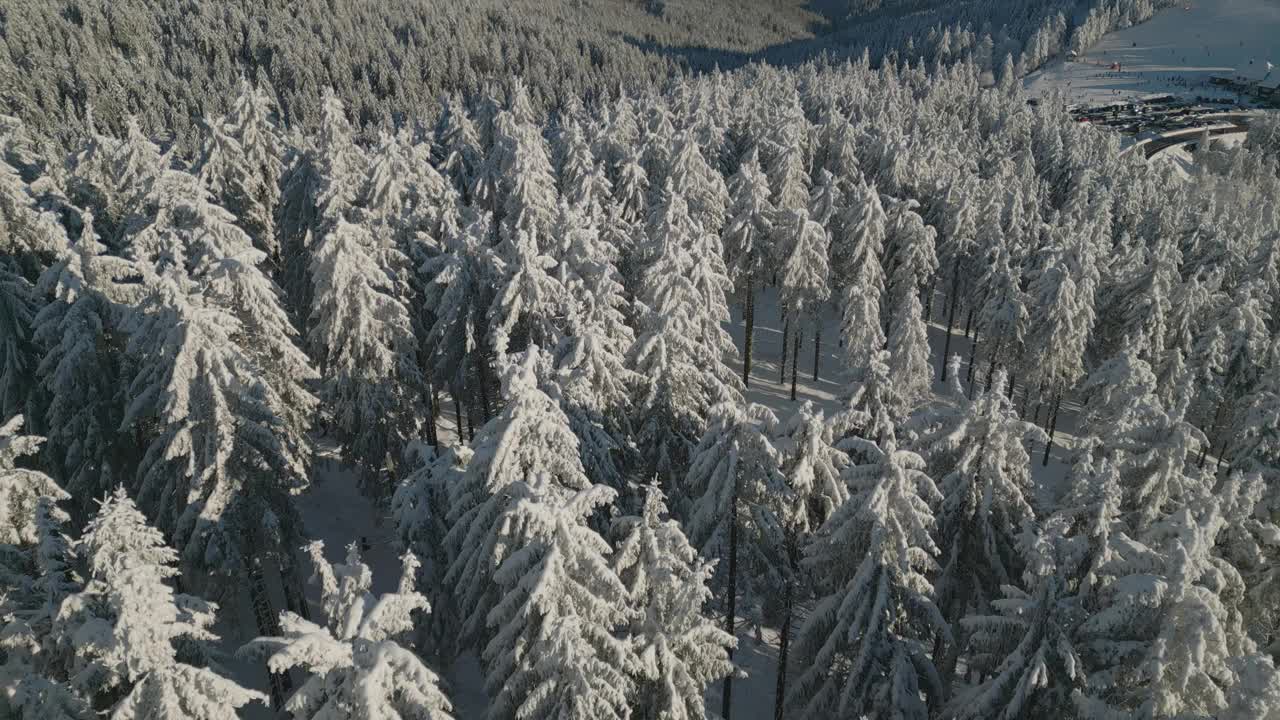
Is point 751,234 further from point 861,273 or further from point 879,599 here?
point 879,599

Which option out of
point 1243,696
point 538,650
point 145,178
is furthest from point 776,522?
point 145,178

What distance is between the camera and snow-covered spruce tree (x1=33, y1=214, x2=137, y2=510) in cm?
2125

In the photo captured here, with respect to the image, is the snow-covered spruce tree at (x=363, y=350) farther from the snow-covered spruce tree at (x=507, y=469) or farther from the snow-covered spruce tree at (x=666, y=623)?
the snow-covered spruce tree at (x=666, y=623)

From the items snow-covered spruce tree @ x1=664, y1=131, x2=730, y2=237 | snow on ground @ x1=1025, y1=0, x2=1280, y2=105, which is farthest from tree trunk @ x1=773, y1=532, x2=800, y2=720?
snow on ground @ x1=1025, y1=0, x2=1280, y2=105

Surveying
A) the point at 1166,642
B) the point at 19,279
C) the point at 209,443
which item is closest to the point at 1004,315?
the point at 1166,642

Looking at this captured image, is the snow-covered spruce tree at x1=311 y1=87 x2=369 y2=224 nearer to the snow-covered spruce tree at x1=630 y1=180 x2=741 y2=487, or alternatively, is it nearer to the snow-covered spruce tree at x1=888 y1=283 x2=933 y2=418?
the snow-covered spruce tree at x1=630 y1=180 x2=741 y2=487

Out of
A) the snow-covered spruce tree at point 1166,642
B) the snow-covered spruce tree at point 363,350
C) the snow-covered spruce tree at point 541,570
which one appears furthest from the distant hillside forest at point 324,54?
the snow-covered spruce tree at point 1166,642

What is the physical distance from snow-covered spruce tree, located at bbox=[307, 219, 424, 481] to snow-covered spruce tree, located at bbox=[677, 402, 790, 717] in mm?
11898

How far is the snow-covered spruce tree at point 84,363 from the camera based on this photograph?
2125 centimetres

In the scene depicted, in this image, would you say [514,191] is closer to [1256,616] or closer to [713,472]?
[713,472]

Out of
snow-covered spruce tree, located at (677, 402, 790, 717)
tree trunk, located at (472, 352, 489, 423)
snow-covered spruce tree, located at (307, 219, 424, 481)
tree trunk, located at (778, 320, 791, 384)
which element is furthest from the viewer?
tree trunk, located at (778, 320, 791, 384)

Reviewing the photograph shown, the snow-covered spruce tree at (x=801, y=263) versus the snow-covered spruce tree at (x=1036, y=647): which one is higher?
the snow-covered spruce tree at (x=801, y=263)

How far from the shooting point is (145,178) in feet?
104

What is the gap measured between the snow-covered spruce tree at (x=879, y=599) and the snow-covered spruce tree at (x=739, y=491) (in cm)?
166
